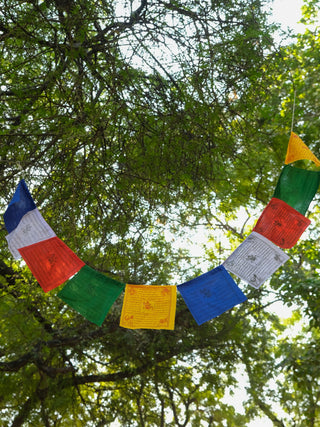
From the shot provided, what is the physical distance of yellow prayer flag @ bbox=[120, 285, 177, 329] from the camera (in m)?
3.09

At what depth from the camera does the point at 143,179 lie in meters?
3.47

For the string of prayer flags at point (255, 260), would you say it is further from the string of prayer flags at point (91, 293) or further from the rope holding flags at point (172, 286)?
the string of prayer flags at point (91, 293)

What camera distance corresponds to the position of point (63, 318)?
21.4ft

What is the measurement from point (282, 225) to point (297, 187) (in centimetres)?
29

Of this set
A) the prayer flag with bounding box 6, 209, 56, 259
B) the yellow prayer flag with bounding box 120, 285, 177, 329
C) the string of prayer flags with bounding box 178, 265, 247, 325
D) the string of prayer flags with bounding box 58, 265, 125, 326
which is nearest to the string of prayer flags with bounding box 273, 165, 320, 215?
the string of prayer flags with bounding box 178, 265, 247, 325

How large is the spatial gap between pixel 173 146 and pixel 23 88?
1.18 metres

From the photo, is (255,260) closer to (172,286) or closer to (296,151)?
(172,286)

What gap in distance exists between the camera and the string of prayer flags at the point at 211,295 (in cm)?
303

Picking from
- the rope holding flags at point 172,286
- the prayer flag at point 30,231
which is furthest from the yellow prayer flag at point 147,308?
the prayer flag at point 30,231

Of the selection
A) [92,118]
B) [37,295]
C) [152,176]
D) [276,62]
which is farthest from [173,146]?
[37,295]

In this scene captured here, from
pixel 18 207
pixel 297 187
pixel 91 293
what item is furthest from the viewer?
pixel 297 187

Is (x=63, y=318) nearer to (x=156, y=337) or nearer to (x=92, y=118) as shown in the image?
(x=156, y=337)

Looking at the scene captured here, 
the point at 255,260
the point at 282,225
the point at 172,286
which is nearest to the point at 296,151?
the point at 282,225

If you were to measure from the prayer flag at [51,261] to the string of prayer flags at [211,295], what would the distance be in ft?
2.48
